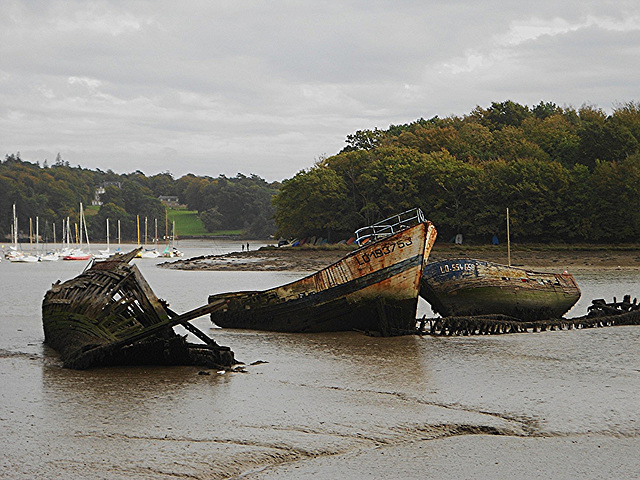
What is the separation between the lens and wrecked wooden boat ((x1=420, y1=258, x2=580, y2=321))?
19.7m

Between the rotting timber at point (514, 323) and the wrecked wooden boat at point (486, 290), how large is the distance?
41cm

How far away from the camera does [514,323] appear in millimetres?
18391

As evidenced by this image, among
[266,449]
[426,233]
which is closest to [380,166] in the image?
[426,233]

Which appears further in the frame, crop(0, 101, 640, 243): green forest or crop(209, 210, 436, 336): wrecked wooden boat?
crop(0, 101, 640, 243): green forest

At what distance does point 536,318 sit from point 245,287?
20033 mm

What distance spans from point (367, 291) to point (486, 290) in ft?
11.9

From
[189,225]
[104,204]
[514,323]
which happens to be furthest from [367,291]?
[189,225]

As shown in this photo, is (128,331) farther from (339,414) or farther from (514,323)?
(514,323)

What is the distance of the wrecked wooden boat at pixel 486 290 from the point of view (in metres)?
19.7

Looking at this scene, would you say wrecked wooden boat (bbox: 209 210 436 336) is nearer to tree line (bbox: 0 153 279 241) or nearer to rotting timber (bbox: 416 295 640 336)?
rotting timber (bbox: 416 295 640 336)

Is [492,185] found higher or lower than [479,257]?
higher

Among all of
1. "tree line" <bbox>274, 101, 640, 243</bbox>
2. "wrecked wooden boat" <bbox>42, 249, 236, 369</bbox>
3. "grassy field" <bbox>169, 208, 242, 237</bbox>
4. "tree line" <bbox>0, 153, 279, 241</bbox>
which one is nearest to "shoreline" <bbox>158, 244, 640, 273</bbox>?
"tree line" <bbox>274, 101, 640, 243</bbox>

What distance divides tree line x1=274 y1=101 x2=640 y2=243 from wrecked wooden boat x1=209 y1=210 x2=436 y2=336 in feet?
155

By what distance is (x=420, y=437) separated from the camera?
8938mm
